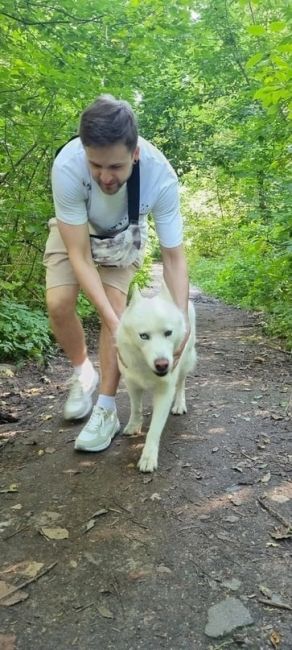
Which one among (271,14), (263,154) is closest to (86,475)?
(263,154)

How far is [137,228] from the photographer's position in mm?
2854

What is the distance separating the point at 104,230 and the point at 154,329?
683 mm

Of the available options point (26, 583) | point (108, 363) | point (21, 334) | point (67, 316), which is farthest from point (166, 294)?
point (21, 334)

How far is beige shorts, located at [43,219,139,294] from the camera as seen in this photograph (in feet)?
9.68

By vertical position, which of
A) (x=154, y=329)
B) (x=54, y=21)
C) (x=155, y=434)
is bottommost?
(x=155, y=434)

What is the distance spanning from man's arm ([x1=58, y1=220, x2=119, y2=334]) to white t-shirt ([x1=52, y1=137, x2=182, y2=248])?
0.17 feet

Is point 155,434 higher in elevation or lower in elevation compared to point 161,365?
lower

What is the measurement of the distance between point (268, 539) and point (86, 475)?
0.95 metres

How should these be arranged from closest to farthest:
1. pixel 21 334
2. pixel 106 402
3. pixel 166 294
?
pixel 166 294 < pixel 106 402 < pixel 21 334

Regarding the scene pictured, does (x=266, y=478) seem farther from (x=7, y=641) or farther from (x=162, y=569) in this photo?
(x=7, y=641)

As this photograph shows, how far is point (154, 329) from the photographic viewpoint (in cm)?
251

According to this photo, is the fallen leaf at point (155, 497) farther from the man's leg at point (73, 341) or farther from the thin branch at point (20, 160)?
the thin branch at point (20, 160)

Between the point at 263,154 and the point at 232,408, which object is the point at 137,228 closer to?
the point at 232,408

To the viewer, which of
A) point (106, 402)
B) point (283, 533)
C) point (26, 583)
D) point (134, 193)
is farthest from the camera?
point (106, 402)
